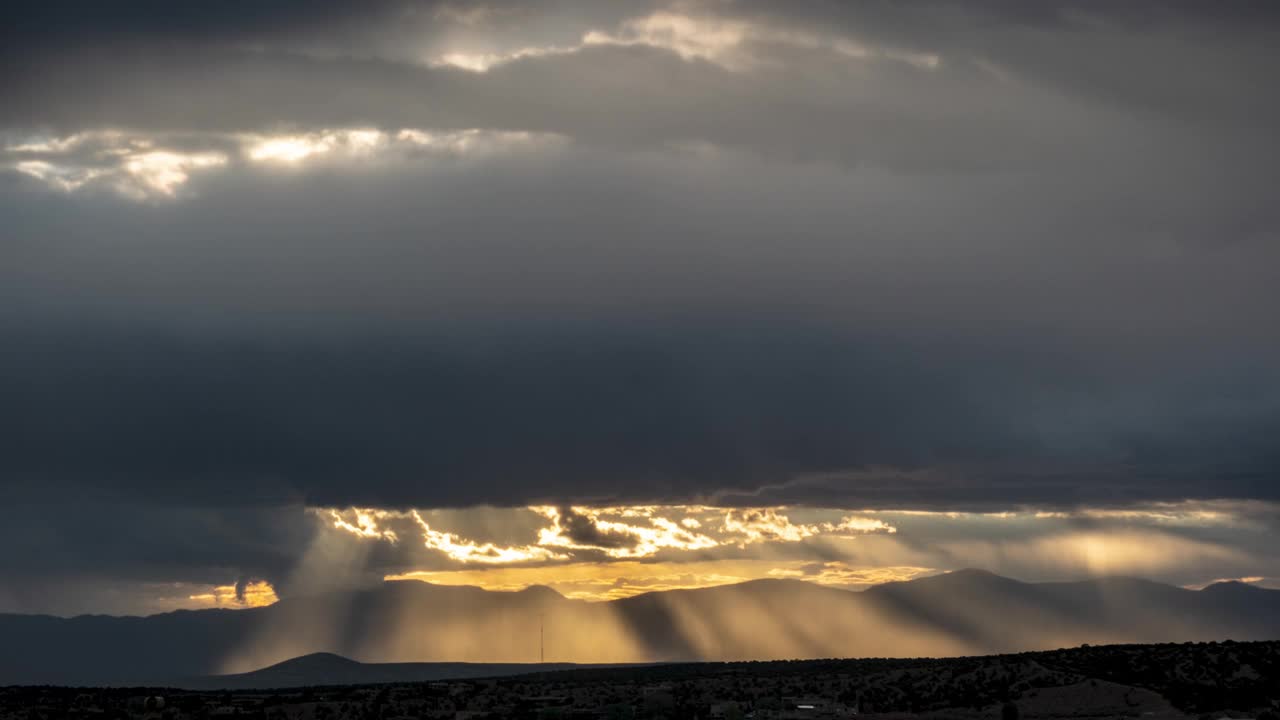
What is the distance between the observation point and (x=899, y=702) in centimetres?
19462

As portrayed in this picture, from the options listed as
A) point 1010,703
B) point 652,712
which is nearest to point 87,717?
point 652,712

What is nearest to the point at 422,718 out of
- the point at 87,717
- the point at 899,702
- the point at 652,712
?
the point at 652,712

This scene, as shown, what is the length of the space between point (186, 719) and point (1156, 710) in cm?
11513

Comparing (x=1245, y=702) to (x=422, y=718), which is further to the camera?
(x=422, y=718)

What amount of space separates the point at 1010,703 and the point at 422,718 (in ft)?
234

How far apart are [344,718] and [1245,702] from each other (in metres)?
106

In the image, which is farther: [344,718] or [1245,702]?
[344,718]

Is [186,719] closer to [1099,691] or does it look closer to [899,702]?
[899,702]

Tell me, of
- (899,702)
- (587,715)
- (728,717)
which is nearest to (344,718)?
(587,715)

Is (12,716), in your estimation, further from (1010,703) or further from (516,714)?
(1010,703)

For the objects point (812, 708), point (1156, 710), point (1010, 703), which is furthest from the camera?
point (812, 708)

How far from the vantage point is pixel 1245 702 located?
556 ft

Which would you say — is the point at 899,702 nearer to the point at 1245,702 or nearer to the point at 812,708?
the point at 812,708

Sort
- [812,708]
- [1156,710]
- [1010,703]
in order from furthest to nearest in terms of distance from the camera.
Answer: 1. [812,708]
2. [1010,703]
3. [1156,710]
